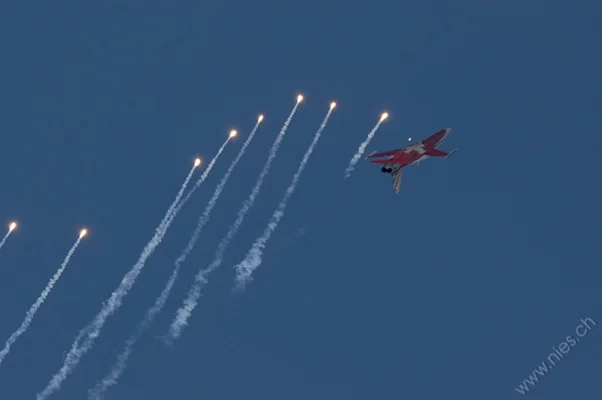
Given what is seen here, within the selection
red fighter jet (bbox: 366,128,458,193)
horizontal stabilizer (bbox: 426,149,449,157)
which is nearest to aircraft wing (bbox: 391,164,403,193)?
red fighter jet (bbox: 366,128,458,193)

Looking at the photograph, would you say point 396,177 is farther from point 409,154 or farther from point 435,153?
point 435,153

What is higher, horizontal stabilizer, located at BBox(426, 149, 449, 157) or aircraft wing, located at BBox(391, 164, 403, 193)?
horizontal stabilizer, located at BBox(426, 149, 449, 157)

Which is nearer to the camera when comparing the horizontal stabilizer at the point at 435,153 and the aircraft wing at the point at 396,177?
the horizontal stabilizer at the point at 435,153

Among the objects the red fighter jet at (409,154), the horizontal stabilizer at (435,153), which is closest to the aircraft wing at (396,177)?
the red fighter jet at (409,154)

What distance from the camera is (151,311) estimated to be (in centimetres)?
12062

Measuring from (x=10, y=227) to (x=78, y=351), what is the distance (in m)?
17.4

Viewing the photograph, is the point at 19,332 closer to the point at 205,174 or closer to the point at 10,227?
the point at 10,227

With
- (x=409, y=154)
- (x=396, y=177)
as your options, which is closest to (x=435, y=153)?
(x=409, y=154)

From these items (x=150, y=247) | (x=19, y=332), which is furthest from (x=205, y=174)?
(x=19, y=332)

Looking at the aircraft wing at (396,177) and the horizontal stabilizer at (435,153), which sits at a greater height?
the horizontal stabilizer at (435,153)

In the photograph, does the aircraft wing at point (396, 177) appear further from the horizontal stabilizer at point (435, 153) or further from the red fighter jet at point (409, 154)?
the horizontal stabilizer at point (435, 153)

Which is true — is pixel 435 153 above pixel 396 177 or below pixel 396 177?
above

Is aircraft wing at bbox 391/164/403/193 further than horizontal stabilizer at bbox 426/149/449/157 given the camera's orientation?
Yes

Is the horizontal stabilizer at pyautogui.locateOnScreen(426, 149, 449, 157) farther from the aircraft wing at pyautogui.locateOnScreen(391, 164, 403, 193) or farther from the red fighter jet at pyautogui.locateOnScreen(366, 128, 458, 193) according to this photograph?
the aircraft wing at pyautogui.locateOnScreen(391, 164, 403, 193)
